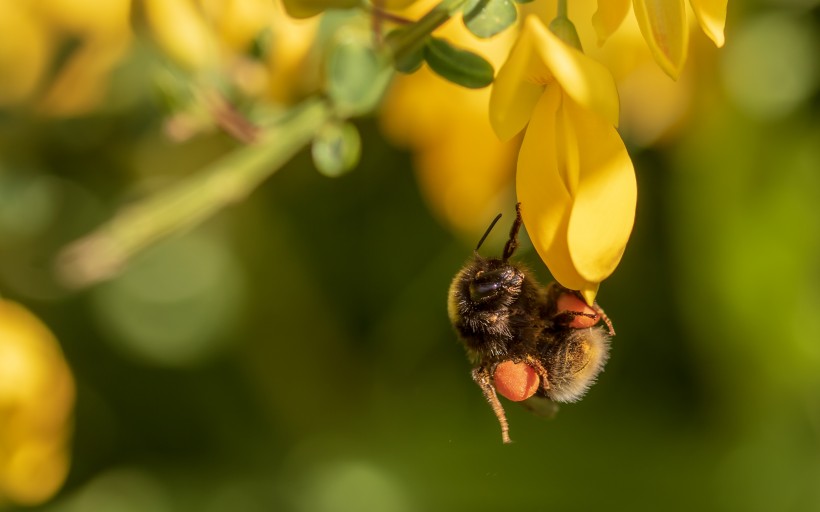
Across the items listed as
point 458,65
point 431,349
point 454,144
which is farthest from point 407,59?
point 431,349

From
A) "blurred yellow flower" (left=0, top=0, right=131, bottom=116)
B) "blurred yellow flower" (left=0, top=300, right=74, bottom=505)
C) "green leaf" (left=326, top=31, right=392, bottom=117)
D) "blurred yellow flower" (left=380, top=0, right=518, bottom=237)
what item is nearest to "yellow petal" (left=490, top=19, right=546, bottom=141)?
"green leaf" (left=326, top=31, right=392, bottom=117)

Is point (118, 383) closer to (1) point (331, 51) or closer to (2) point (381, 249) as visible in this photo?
(2) point (381, 249)

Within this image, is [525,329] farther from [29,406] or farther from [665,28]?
[29,406]

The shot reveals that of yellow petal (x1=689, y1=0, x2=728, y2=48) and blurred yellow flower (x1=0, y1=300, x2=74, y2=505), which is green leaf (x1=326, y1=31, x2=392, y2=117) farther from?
blurred yellow flower (x1=0, y1=300, x2=74, y2=505)

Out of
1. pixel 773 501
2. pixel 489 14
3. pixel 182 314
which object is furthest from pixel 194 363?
pixel 489 14

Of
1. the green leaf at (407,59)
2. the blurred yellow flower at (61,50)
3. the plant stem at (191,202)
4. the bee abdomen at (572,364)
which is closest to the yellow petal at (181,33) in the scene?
the plant stem at (191,202)

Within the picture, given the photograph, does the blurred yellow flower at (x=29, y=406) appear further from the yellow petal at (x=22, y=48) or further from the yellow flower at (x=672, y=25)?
the yellow flower at (x=672, y=25)
